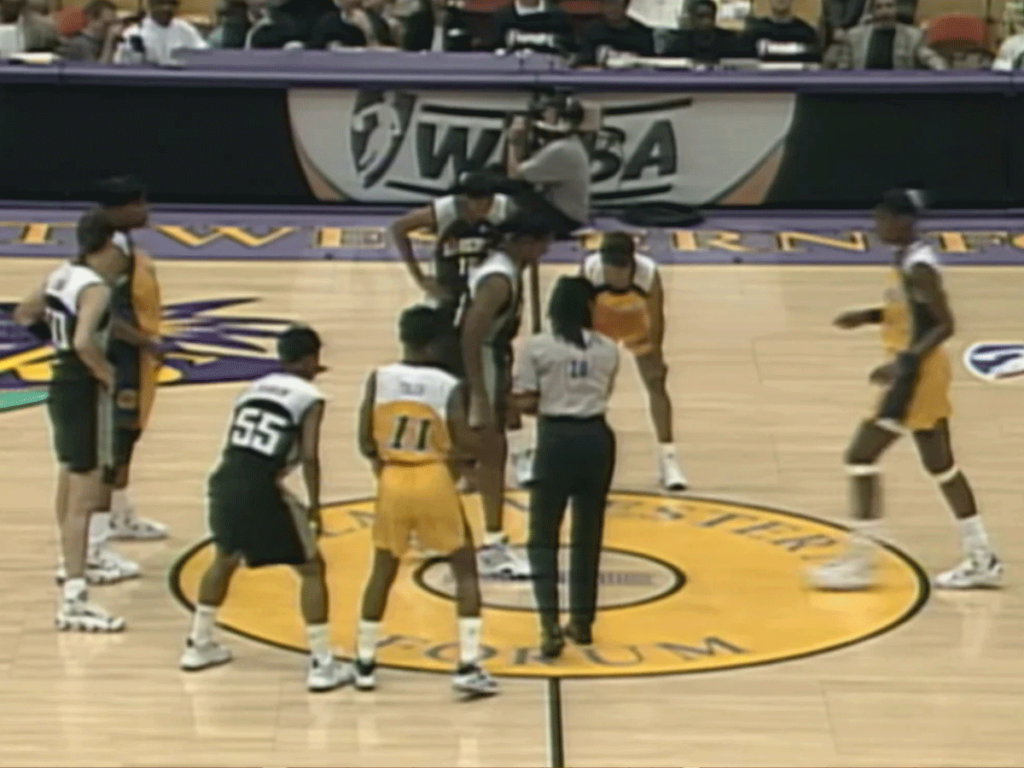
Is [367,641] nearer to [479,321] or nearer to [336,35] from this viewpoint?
[479,321]

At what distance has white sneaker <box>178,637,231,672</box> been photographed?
1021 centimetres

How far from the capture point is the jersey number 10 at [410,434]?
372 inches

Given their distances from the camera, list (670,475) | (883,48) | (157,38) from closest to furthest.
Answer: (670,475), (883,48), (157,38)

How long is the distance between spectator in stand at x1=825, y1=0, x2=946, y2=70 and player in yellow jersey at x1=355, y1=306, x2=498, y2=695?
12155 mm

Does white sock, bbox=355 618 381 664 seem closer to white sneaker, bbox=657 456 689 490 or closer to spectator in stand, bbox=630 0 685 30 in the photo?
white sneaker, bbox=657 456 689 490

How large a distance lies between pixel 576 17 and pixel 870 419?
1301cm

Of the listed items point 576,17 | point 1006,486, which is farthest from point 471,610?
point 576,17

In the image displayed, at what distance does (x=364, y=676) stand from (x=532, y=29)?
39.8ft

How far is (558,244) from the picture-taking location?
62.7ft

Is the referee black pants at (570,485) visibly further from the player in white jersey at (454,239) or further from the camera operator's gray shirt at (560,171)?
the camera operator's gray shirt at (560,171)

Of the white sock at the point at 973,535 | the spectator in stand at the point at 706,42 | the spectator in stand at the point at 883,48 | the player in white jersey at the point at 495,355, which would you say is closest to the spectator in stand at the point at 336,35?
the spectator in stand at the point at 706,42

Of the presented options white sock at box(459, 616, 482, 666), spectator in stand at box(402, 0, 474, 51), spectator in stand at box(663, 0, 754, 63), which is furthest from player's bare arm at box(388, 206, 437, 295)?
spectator in stand at box(402, 0, 474, 51)

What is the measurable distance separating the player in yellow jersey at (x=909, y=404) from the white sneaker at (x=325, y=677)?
2.62 metres

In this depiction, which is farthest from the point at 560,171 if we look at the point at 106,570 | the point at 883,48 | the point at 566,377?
the point at 883,48
